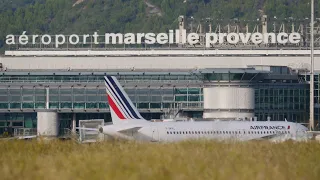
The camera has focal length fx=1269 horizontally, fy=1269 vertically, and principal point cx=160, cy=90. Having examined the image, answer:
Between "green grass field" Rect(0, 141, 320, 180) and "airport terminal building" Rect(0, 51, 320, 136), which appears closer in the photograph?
"green grass field" Rect(0, 141, 320, 180)

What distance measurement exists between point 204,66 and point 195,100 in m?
14.8

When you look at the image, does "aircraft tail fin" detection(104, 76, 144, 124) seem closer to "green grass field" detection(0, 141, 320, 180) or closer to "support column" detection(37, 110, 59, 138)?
"support column" detection(37, 110, 59, 138)

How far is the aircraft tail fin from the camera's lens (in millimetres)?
116275

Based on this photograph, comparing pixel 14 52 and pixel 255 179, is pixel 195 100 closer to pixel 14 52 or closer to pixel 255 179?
pixel 14 52

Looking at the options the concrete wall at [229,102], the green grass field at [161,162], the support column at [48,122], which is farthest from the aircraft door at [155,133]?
the concrete wall at [229,102]

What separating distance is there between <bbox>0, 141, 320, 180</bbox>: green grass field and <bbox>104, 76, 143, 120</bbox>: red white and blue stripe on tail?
44290 millimetres

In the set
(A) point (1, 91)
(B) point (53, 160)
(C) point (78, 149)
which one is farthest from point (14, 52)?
→ (B) point (53, 160)

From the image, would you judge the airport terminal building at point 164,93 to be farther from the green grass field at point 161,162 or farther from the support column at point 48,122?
the green grass field at point 161,162

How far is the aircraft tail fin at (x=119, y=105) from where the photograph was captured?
381 ft

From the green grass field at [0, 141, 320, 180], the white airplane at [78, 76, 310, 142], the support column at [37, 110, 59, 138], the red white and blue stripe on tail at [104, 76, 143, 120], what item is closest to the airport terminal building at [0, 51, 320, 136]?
the support column at [37, 110, 59, 138]

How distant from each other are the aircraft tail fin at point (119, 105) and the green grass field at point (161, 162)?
145 ft

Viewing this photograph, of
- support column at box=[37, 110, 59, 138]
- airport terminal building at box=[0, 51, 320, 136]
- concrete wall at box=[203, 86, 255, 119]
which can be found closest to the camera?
support column at box=[37, 110, 59, 138]

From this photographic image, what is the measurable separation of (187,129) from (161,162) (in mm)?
54862

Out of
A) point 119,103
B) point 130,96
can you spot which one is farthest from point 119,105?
point 130,96
